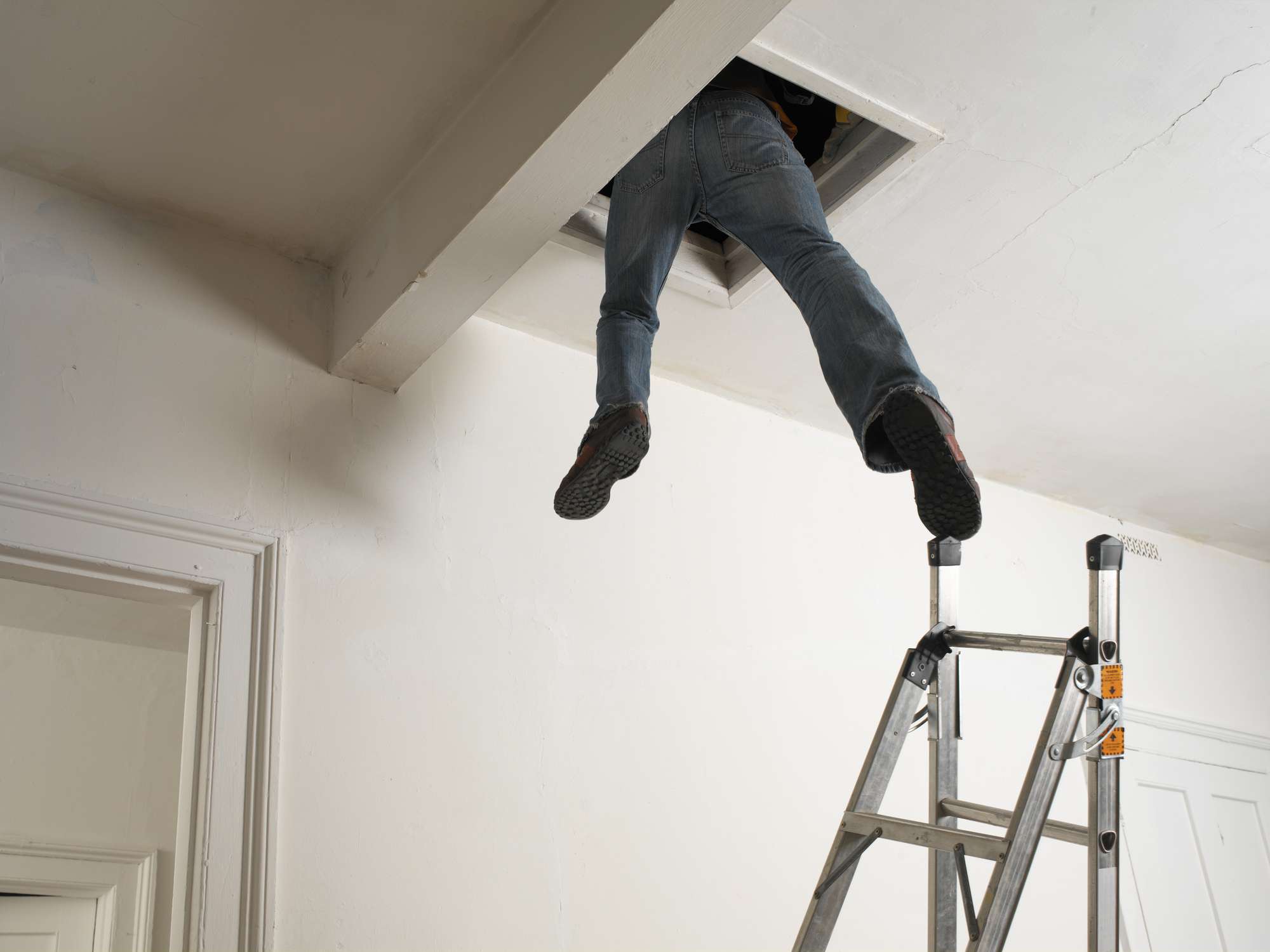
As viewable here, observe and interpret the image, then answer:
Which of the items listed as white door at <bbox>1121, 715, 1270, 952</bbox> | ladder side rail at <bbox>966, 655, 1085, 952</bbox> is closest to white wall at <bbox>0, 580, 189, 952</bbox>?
ladder side rail at <bbox>966, 655, 1085, 952</bbox>

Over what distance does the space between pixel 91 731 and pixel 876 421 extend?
2516 millimetres

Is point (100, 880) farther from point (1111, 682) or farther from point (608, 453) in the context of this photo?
point (1111, 682)

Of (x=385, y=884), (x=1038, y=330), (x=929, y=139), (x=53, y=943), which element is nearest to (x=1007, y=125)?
(x=929, y=139)

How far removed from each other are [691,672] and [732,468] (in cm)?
58

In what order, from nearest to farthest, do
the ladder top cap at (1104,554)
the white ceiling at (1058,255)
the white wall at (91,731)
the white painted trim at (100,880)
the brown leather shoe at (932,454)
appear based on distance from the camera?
the brown leather shoe at (932,454) → the ladder top cap at (1104,554) → the white ceiling at (1058,255) → the white painted trim at (100,880) → the white wall at (91,731)

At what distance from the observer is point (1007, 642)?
1.71m

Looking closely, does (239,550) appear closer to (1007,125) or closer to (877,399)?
(877,399)

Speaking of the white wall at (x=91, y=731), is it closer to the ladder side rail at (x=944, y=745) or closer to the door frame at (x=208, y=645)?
the door frame at (x=208, y=645)

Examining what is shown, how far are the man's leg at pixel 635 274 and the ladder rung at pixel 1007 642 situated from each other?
1.97 ft

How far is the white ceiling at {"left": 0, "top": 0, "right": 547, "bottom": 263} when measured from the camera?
1.72 meters

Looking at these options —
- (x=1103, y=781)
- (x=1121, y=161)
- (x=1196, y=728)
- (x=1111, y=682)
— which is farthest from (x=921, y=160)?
(x=1196, y=728)

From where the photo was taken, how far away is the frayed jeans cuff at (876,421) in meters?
1.41

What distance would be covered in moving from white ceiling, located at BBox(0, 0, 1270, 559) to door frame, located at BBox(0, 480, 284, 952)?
67 cm

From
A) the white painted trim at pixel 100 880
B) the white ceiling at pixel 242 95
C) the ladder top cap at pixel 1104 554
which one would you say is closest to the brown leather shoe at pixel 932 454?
the ladder top cap at pixel 1104 554
